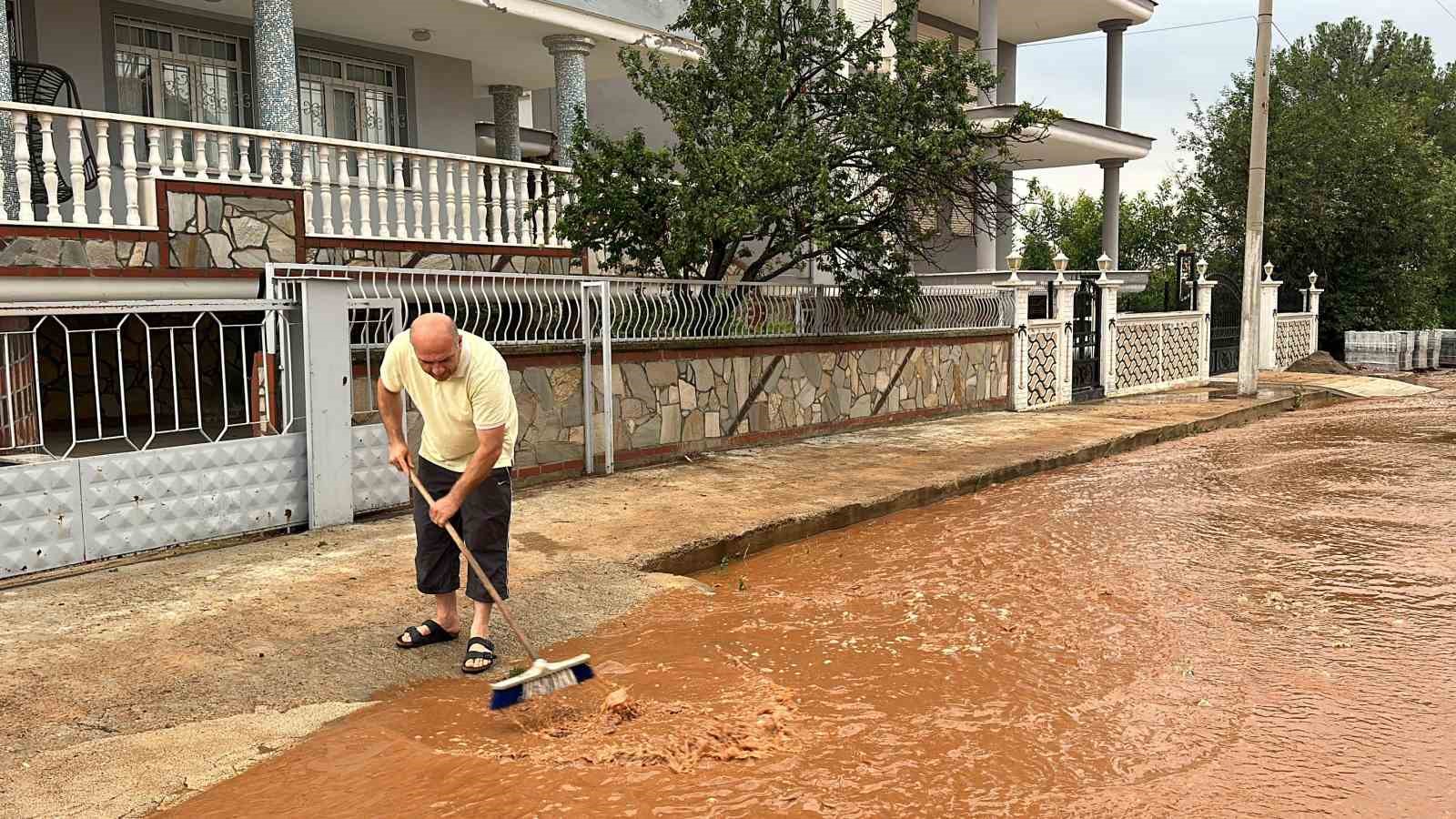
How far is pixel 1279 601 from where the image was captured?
580 centimetres

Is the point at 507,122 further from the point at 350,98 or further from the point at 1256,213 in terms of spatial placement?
the point at 1256,213

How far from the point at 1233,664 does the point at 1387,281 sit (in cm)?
2457

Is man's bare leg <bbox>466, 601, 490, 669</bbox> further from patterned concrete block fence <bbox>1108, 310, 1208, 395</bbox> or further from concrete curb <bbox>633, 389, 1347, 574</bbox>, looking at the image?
patterned concrete block fence <bbox>1108, 310, 1208, 395</bbox>

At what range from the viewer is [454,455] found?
184 inches

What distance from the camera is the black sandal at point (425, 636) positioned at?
4.80 m

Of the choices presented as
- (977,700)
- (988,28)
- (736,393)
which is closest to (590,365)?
(736,393)

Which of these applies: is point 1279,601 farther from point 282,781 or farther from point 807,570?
point 282,781

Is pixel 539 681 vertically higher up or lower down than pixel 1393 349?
lower down

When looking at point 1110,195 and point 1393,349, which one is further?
point 1393,349

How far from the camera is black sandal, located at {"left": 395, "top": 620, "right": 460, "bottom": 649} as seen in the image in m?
4.80

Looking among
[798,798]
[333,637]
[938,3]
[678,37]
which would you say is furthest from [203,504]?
[938,3]

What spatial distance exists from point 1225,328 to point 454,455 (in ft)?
65.6

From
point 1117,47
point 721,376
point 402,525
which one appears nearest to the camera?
point 402,525

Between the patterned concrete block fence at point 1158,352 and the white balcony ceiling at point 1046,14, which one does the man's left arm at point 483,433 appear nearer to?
the patterned concrete block fence at point 1158,352
